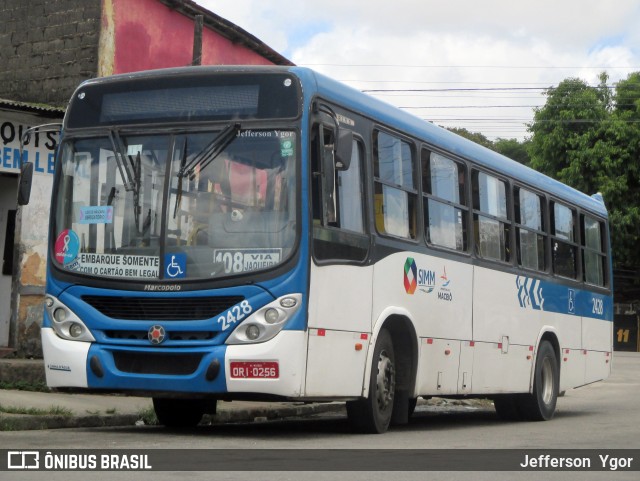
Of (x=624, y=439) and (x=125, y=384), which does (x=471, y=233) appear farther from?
(x=125, y=384)

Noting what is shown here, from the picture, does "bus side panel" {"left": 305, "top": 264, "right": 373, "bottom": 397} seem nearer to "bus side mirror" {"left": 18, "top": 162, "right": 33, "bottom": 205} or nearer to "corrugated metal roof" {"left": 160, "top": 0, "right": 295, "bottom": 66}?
"bus side mirror" {"left": 18, "top": 162, "right": 33, "bottom": 205}

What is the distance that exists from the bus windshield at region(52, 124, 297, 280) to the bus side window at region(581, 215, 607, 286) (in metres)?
8.78

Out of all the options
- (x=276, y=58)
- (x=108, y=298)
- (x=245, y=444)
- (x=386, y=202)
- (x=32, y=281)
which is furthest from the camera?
(x=276, y=58)

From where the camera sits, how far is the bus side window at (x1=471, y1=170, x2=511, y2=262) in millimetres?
13641

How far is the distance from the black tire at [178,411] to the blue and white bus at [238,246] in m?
0.02

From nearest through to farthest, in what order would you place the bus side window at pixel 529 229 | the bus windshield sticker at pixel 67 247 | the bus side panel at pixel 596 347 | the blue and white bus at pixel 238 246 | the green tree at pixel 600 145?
the blue and white bus at pixel 238 246 → the bus windshield sticker at pixel 67 247 → the bus side window at pixel 529 229 → the bus side panel at pixel 596 347 → the green tree at pixel 600 145

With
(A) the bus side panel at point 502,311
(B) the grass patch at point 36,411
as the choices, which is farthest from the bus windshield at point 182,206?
(A) the bus side panel at point 502,311

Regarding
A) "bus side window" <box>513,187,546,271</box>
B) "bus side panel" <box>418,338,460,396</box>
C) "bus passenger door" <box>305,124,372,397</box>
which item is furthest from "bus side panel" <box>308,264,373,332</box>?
"bus side window" <box>513,187,546,271</box>

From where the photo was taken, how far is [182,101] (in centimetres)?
1036

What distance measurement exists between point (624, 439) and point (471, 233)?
2.89 meters

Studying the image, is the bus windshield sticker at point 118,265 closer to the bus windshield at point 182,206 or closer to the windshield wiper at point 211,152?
the bus windshield at point 182,206

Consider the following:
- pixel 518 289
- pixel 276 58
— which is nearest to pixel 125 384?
pixel 518 289

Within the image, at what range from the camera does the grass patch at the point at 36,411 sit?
1166 centimetres

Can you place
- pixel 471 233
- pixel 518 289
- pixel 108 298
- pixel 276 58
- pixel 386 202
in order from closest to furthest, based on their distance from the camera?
1. pixel 108 298
2. pixel 386 202
3. pixel 471 233
4. pixel 518 289
5. pixel 276 58
